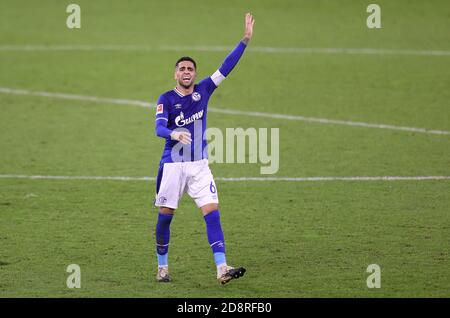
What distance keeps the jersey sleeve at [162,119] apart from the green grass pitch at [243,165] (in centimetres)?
164

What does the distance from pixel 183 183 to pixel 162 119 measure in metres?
0.77

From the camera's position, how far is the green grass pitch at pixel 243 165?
451 inches

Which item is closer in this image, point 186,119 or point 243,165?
point 186,119

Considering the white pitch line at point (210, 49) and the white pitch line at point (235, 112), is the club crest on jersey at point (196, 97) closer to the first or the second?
the white pitch line at point (235, 112)

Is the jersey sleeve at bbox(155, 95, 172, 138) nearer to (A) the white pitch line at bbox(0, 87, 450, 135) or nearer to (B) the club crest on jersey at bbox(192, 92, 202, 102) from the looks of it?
(B) the club crest on jersey at bbox(192, 92, 202, 102)

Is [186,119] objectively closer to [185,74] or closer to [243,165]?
[185,74]

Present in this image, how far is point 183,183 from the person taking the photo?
1110cm

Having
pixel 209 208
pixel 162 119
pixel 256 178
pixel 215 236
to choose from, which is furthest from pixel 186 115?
pixel 256 178

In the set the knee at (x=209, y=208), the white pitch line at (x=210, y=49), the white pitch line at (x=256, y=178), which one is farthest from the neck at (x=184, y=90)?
the white pitch line at (x=210, y=49)

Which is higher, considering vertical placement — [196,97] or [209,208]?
[196,97]

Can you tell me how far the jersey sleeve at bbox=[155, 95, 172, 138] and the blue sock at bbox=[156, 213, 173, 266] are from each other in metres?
0.98

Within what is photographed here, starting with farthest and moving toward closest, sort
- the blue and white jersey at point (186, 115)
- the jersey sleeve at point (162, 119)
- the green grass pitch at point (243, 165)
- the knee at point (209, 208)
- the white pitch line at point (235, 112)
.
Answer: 1. the white pitch line at point (235, 112)
2. the green grass pitch at point (243, 165)
3. the blue and white jersey at point (186, 115)
4. the knee at point (209, 208)
5. the jersey sleeve at point (162, 119)

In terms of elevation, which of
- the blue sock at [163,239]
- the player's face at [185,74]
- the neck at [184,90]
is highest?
the player's face at [185,74]

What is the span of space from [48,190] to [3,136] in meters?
3.95
